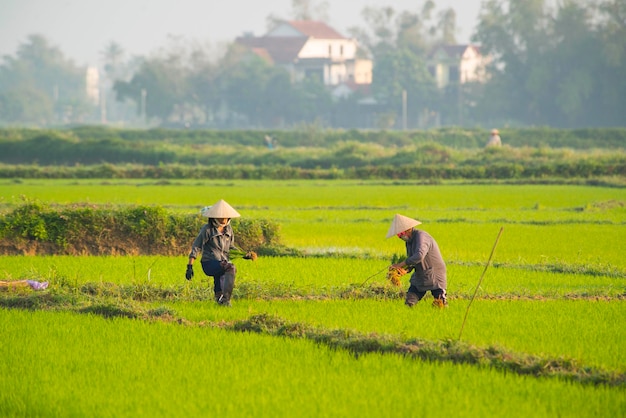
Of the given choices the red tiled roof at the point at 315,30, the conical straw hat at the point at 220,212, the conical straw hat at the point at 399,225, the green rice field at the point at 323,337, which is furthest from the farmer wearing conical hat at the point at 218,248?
the red tiled roof at the point at 315,30

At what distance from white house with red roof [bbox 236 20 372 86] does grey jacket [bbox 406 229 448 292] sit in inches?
2413

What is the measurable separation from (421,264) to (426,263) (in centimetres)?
6

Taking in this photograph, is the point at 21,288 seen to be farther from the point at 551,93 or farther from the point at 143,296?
the point at 551,93

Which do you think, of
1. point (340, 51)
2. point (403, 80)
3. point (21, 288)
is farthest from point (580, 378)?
point (340, 51)

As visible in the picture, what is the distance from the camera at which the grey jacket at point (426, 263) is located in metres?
8.60

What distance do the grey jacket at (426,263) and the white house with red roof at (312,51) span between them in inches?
2413

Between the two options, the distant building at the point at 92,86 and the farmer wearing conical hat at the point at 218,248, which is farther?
the distant building at the point at 92,86

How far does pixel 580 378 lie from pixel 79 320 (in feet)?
13.2

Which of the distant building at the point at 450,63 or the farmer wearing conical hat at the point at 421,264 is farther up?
the distant building at the point at 450,63

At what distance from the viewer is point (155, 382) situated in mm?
6320

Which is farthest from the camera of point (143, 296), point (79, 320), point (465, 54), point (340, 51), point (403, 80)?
point (340, 51)

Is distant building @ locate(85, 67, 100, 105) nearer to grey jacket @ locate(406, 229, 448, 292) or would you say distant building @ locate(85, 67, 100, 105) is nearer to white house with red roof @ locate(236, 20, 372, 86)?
white house with red roof @ locate(236, 20, 372, 86)

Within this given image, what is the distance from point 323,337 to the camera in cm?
756

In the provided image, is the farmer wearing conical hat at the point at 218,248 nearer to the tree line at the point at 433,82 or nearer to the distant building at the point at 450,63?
the tree line at the point at 433,82
